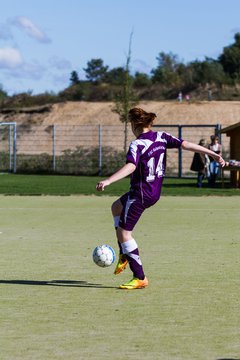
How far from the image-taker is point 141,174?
11062 millimetres

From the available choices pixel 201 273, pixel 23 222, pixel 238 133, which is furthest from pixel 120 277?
pixel 238 133

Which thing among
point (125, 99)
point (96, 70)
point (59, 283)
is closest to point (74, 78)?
point (96, 70)

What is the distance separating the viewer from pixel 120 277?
1226 cm

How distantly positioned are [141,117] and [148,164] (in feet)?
1.67

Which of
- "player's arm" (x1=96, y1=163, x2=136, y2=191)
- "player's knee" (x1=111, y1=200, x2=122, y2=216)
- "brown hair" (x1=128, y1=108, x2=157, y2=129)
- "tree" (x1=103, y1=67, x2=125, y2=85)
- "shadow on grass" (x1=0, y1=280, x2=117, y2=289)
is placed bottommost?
"shadow on grass" (x1=0, y1=280, x2=117, y2=289)

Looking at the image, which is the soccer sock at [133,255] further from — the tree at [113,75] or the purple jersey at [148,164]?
the tree at [113,75]

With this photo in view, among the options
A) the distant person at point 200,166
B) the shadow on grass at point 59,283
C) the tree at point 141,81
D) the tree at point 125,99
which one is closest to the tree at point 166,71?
the tree at point 141,81

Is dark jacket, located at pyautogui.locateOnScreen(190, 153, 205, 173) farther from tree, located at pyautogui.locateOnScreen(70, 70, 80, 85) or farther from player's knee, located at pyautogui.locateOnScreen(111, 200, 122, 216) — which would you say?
tree, located at pyautogui.locateOnScreen(70, 70, 80, 85)

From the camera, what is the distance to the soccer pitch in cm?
816

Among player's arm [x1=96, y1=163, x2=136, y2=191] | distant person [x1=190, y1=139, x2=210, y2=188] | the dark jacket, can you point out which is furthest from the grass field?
player's arm [x1=96, y1=163, x2=136, y2=191]

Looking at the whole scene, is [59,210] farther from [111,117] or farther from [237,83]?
[237,83]

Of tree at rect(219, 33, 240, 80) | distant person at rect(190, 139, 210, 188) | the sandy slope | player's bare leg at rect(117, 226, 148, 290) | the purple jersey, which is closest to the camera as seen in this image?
the purple jersey

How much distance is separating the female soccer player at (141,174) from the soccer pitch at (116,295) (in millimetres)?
422

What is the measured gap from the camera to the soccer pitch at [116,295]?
26.8 feet
